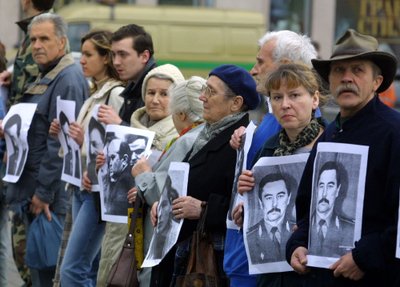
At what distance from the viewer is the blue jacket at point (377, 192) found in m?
4.98

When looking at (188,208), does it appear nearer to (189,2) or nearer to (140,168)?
(140,168)

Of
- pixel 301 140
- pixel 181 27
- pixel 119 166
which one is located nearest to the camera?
pixel 301 140

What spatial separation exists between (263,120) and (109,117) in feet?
6.18

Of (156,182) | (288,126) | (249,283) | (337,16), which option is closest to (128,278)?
(156,182)

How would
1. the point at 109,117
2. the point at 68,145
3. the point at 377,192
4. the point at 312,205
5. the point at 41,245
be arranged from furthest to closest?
the point at 41,245, the point at 68,145, the point at 109,117, the point at 312,205, the point at 377,192

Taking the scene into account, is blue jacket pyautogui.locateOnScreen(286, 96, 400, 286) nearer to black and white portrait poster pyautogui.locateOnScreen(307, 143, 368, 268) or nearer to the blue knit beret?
black and white portrait poster pyautogui.locateOnScreen(307, 143, 368, 268)

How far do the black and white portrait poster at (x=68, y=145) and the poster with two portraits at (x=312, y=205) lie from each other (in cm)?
286

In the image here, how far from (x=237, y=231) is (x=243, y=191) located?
→ 359 mm

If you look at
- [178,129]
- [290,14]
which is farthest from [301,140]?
[290,14]

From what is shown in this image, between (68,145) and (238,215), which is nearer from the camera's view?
(238,215)

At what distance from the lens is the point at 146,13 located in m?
27.2

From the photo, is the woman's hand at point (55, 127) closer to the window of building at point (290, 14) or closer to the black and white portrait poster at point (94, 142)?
the black and white portrait poster at point (94, 142)

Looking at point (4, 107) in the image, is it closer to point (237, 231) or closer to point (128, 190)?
point (128, 190)

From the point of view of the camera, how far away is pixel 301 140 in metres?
5.76
